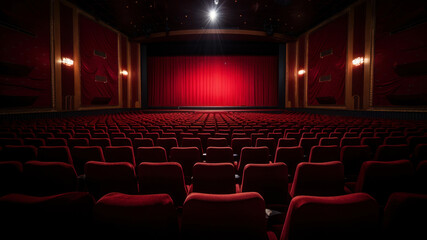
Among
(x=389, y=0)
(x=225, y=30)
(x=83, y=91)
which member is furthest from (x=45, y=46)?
(x=389, y=0)

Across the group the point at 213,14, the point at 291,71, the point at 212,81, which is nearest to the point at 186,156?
the point at 213,14

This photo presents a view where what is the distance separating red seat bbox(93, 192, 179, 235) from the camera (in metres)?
0.85

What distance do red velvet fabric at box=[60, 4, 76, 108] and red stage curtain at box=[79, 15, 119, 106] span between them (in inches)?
23.8

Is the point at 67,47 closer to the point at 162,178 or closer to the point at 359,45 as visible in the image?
the point at 162,178

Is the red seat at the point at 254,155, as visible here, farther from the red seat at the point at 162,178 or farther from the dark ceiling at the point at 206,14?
the dark ceiling at the point at 206,14

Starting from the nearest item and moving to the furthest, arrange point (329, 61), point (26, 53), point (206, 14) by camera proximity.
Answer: point (26, 53)
point (206, 14)
point (329, 61)

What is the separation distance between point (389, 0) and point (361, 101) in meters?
4.02

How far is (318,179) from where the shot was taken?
1.58 m

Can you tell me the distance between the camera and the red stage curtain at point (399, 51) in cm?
770

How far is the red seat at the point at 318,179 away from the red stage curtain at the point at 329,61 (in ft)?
36.3

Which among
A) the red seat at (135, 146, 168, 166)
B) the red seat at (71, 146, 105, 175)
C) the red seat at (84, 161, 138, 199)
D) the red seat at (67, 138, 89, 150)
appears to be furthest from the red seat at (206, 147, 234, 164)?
the red seat at (67, 138, 89, 150)

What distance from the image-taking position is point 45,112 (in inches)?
360

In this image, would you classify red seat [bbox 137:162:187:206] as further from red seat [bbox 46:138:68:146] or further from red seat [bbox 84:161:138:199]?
red seat [bbox 46:138:68:146]

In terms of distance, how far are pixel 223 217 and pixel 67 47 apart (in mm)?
11900
